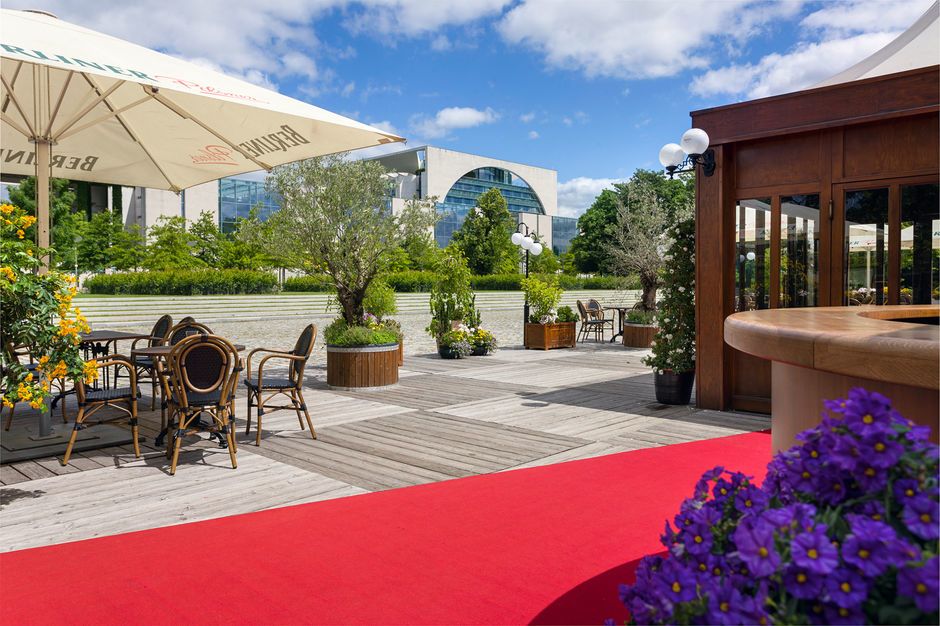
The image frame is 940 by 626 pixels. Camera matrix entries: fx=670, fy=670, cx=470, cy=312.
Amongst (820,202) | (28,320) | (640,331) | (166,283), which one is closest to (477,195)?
(166,283)

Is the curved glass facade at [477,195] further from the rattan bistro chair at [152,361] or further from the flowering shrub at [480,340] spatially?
the rattan bistro chair at [152,361]

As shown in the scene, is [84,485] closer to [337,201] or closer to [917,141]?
[337,201]

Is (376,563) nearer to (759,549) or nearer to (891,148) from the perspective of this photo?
(759,549)

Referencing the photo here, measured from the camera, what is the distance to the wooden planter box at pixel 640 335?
48.3 ft

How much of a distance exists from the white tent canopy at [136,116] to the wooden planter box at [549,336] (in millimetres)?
7776

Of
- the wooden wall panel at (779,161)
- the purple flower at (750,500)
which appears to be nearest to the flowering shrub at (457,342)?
the wooden wall panel at (779,161)

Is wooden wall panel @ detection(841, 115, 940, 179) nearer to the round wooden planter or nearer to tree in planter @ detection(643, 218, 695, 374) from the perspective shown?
tree in planter @ detection(643, 218, 695, 374)

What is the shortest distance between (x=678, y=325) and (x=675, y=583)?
6858 mm

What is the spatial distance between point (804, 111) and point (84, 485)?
23.0 feet

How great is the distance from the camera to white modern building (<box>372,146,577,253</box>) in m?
62.7

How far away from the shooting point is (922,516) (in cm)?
100

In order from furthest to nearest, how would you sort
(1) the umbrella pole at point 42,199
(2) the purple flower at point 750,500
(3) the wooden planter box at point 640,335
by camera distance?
(3) the wooden planter box at point 640,335 < (1) the umbrella pole at point 42,199 < (2) the purple flower at point 750,500

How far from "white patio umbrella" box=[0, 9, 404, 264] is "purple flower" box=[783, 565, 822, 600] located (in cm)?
464

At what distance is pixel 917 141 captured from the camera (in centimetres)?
609
